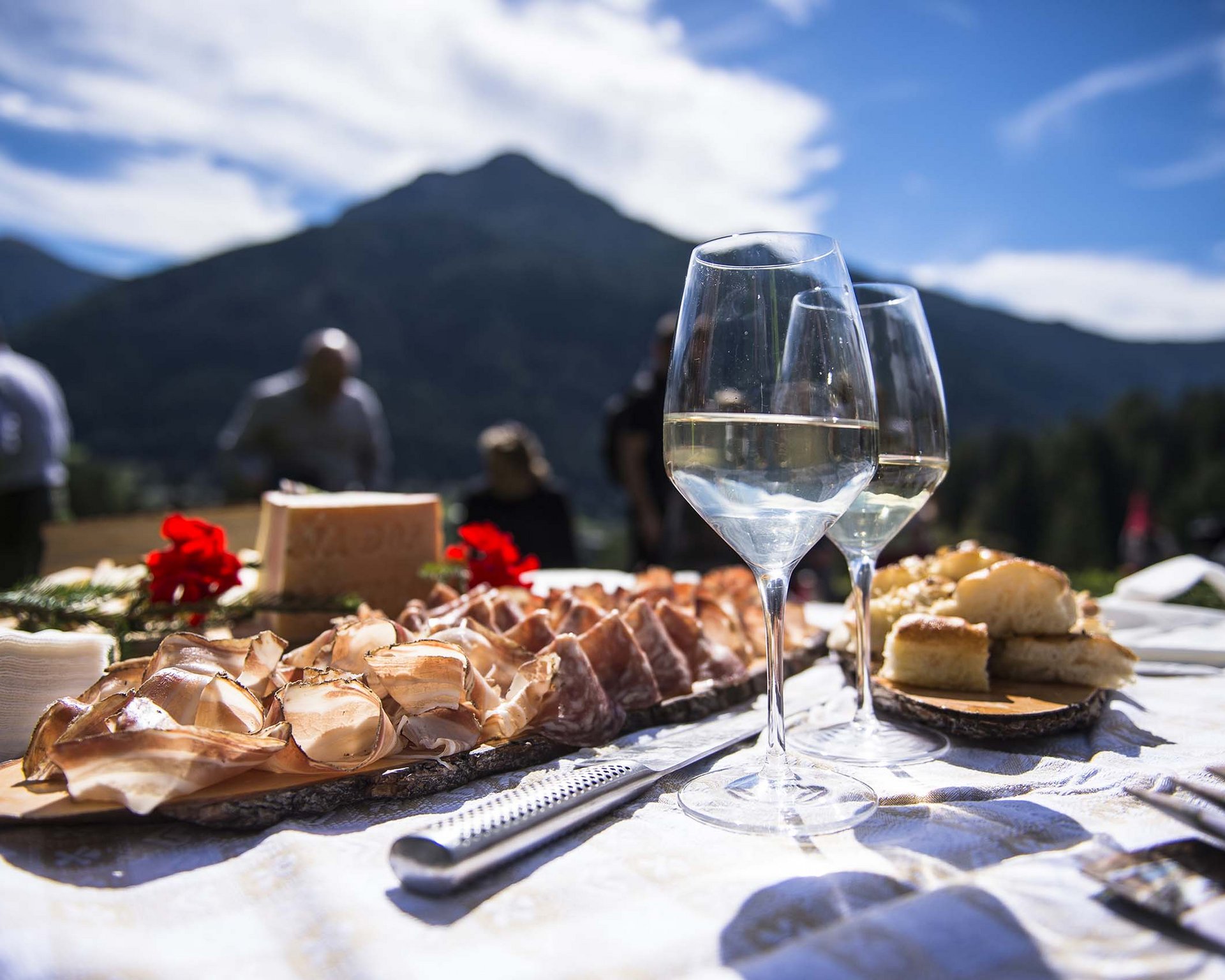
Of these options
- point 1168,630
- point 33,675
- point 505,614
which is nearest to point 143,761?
point 33,675

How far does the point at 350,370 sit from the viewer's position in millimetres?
6258

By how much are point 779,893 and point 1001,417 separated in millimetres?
55647

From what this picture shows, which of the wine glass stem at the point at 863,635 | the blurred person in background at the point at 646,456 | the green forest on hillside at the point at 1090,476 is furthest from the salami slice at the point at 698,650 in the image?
the green forest on hillside at the point at 1090,476

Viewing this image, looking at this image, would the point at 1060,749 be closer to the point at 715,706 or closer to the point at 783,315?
the point at 715,706

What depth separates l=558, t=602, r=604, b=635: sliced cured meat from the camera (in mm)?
1374

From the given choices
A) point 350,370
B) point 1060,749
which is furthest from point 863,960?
point 350,370

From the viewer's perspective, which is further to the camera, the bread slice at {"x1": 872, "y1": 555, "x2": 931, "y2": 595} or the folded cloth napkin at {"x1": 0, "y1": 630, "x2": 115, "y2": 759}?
the bread slice at {"x1": 872, "y1": 555, "x2": 931, "y2": 595}

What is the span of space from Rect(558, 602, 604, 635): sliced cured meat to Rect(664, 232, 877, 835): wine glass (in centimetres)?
43

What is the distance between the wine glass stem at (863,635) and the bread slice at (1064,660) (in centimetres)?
24

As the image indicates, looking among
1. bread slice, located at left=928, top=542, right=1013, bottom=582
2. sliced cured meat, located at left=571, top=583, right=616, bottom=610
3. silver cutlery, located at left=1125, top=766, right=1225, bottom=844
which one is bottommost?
silver cutlery, located at left=1125, top=766, right=1225, bottom=844

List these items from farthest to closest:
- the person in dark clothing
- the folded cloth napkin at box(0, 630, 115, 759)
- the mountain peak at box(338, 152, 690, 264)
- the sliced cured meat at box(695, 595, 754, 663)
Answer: the mountain peak at box(338, 152, 690, 264) → the person in dark clothing → the sliced cured meat at box(695, 595, 754, 663) → the folded cloth napkin at box(0, 630, 115, 759)

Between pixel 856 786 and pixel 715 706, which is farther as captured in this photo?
Answer: pixel 715 706

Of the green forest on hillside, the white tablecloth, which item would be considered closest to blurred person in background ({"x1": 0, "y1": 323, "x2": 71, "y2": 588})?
the white tablecloth

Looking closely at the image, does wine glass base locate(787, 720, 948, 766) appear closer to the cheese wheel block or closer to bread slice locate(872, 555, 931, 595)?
bread slice locate(872, 555, 931, 595)
